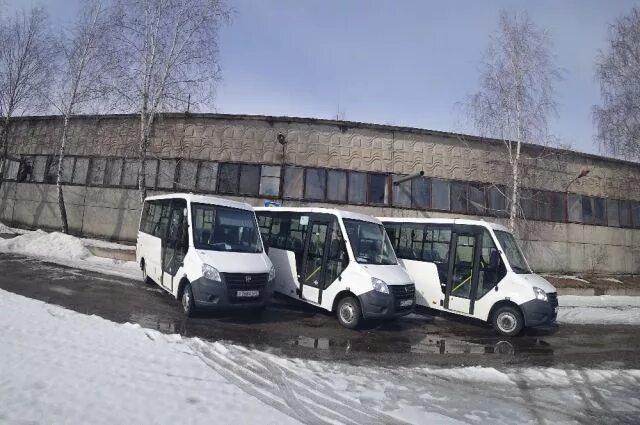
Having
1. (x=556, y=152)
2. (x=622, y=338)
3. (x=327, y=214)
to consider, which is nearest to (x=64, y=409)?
(x=327, y=214)

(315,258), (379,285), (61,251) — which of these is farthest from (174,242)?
(61,251)

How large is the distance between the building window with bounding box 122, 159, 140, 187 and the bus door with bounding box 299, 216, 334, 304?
12722 millimetres

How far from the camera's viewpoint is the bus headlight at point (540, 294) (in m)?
7.98

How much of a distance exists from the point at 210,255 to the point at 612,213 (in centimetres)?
2344

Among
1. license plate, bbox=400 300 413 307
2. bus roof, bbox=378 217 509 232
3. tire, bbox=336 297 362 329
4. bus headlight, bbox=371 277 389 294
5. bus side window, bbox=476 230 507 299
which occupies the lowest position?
tire, bbox=336 297 362 329

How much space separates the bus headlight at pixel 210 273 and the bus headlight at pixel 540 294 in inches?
275

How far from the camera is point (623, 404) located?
15.2 ft

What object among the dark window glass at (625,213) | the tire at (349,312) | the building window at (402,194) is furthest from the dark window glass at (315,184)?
the dark window glass at (625,213)

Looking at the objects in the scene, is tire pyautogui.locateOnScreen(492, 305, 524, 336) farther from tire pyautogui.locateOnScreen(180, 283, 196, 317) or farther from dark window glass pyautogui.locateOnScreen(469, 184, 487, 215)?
dark window glass pyautogui.locateOnScreen(469, 184, 487, 215)

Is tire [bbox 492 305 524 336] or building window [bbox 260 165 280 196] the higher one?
building window [bbox 260 165 280 196]

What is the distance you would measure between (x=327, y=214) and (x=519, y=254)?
5048 mm

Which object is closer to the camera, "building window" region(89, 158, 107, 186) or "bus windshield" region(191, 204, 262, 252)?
"bus windshield" region(191, 204, 262, 252)

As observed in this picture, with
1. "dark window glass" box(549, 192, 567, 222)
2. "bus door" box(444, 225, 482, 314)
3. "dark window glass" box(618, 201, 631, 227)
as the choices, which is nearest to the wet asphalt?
"bus door" box(444, 225, 482, 314)

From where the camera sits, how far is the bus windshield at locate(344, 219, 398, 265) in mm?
8102
